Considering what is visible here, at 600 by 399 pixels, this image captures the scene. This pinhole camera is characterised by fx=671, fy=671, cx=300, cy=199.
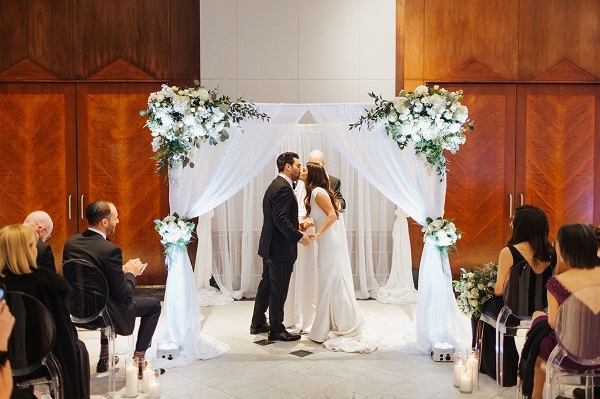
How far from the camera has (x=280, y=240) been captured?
5867 mm

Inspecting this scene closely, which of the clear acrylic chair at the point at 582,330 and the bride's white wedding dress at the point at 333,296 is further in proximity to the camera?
the bride's white wedding dress at the point at 333,296

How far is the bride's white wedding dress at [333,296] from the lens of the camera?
5816 mm

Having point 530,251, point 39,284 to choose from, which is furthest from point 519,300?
point 39,284

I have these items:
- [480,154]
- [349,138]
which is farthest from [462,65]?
[349,138]

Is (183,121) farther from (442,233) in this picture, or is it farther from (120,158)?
(120,158)

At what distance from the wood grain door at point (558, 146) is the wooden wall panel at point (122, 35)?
439 centimetres

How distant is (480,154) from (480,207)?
0.64m

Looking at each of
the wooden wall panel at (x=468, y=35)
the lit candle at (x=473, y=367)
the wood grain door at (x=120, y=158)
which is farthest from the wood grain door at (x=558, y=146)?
the wood grain door at (x=120, y=158)

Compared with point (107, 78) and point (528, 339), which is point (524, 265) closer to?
point (528, 339)

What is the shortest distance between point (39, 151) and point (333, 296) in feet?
14.2

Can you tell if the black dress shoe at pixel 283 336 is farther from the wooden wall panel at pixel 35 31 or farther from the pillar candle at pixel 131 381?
the wooden wall panel at pixel 35 31

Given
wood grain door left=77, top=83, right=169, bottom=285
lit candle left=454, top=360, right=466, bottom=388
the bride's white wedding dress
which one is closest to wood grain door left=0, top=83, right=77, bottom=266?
wood grain door left=77, top=83, right=169, bottom=285

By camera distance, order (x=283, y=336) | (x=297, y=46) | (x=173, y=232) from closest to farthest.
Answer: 1. (x=173, y=232)
2. (x=283, y=336)
3. (x=297, y=46)

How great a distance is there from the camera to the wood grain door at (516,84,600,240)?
8.16m
